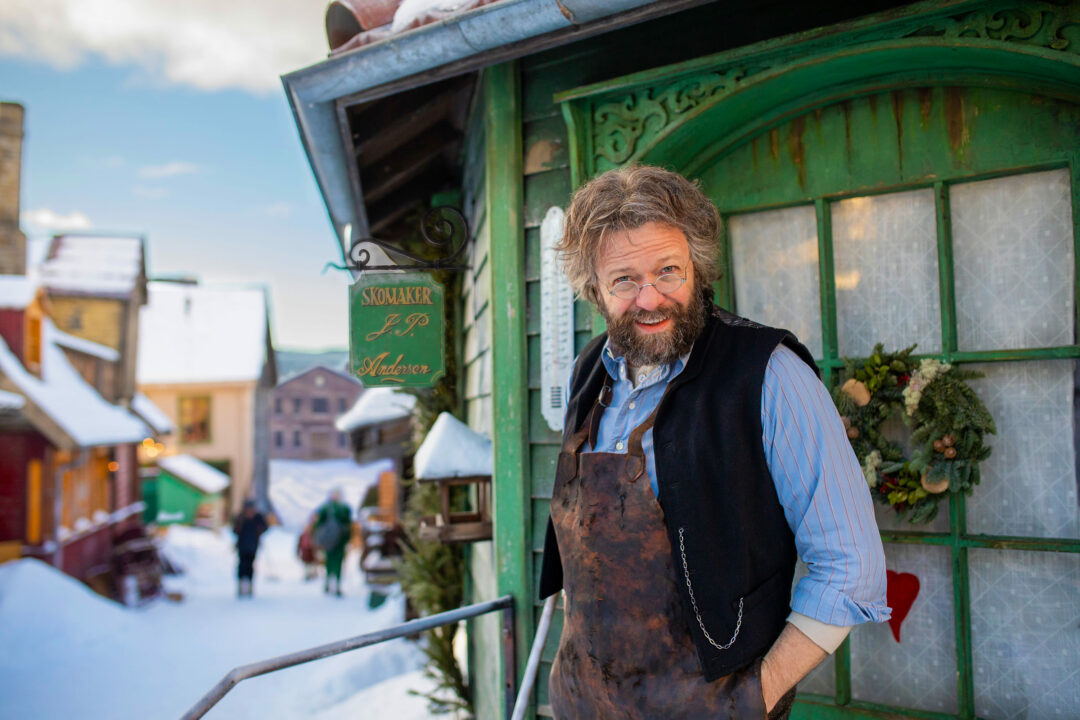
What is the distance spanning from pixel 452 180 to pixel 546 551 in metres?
3.88

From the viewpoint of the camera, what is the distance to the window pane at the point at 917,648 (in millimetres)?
2244

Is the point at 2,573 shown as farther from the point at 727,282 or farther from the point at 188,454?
the point at 188,454

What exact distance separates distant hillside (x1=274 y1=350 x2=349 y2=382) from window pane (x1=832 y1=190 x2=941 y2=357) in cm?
3632

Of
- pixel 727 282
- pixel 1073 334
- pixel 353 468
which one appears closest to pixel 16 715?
pixel 727 282

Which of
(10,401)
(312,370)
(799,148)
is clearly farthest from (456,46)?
(312,370)

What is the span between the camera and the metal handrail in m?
2.08

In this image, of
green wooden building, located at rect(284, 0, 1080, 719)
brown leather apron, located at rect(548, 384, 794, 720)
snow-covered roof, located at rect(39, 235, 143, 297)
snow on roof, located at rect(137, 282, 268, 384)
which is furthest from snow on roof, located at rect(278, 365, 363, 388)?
brown leather apron, located at rect(548, 384, 794, 720)

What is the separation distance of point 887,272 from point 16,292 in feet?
43.7

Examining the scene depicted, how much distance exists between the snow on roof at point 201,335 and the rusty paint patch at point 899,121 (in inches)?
1058

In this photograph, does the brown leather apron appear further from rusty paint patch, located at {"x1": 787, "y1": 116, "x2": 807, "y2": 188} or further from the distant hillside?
the distant hillside

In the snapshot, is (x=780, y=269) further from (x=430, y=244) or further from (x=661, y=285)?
(x=430, y=244)

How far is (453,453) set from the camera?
3637 mm

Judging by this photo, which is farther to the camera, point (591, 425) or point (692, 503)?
point (591, 425)

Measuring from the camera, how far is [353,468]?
115 feet
